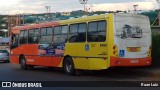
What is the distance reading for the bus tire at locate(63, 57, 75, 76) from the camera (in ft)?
63.7

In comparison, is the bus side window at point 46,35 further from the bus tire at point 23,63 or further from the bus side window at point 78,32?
the bus tire at point 23,63

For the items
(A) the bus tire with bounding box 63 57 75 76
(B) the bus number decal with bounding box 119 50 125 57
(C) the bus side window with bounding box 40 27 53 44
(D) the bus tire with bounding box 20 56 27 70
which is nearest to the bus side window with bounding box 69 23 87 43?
(A) the bus tire with bounding box 63 57 75 76

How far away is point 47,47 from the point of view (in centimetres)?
2200

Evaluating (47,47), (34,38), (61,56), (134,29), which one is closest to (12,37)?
(34,38)

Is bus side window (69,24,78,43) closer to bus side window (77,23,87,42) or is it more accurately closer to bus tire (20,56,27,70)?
bus side window (77,23,87,42)

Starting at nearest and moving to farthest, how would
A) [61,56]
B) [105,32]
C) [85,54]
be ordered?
[105,32] < [85,54] < [61,56]

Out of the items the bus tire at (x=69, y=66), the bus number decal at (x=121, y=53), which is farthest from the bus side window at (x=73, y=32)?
the bus number decal at (x=121, y=53)

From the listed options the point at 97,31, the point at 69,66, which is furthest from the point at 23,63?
the point at 97,31

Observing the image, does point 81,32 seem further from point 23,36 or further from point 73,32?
point 23,36

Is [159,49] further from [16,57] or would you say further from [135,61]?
[16,57]

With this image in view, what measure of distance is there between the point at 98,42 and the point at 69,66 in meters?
2.64

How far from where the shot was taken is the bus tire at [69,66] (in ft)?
63.7

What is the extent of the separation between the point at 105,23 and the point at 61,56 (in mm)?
3885

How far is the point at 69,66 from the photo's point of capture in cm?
1977
